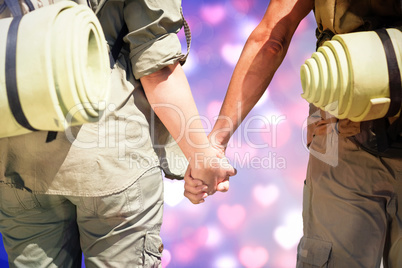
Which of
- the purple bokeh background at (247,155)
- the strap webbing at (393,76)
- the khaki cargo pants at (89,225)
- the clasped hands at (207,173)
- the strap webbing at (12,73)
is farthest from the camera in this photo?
the purple bokeh background at (247,155)

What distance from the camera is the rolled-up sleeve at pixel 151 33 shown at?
979mm

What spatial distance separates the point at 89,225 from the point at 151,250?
0.54 feet

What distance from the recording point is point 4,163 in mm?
926

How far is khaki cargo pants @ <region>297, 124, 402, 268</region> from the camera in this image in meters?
0.99

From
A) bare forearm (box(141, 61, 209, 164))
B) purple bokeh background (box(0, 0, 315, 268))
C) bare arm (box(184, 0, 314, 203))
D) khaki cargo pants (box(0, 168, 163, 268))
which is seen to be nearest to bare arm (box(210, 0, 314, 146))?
bare arm (box(184, 0, 314, 203))

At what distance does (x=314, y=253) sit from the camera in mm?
1085

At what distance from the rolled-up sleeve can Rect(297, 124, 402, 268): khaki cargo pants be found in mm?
485

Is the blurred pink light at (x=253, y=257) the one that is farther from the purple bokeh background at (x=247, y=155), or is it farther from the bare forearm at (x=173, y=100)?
the bare forearm at (x=173, y=100)

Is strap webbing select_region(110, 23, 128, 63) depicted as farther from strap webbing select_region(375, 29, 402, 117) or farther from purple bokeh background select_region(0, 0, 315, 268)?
purple bokeh background select_region(0, 0, 315, 268)

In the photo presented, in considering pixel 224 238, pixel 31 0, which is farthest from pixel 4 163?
pixel 224 238

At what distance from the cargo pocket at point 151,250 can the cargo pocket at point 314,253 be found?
0.40 metres

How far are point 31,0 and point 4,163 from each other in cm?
37

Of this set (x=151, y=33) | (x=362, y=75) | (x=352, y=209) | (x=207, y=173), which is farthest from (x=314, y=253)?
(x=151, y=33)

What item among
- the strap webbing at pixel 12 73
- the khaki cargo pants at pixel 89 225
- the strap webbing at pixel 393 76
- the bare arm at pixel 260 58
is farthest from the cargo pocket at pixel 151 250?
the strap webbing at pixel 393 76
